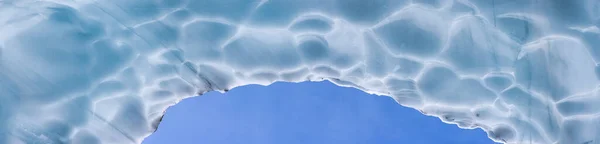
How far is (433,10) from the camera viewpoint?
2.38 metres

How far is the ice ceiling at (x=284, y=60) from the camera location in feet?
7.77

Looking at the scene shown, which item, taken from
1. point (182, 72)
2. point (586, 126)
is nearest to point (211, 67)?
point (182, 72)

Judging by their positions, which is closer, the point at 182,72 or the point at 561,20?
the point at 561,20

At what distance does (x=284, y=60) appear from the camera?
7.98ft

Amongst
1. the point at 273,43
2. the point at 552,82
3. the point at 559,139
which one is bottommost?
the point at 559,139

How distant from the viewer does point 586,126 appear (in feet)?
7.81

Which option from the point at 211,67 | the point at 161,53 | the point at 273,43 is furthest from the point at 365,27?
the point at 161,53

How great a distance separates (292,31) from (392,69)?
0.44m

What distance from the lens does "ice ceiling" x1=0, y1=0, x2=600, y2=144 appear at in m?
2.37

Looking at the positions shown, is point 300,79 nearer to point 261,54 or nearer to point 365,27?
point 261,54

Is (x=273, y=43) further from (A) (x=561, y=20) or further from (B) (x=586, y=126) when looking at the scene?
(B) (x=586, y=126)

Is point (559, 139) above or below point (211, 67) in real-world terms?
below

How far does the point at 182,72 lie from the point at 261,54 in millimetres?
342

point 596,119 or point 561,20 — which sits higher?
point 561,20
